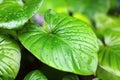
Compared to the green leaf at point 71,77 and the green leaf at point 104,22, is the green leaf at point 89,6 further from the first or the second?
the green leaf at point 71,77

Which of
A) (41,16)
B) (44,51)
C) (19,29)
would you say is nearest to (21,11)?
(19,29)

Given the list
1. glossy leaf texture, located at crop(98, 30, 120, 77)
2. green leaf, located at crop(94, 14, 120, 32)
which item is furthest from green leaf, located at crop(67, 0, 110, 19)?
glossy leaf texture, located at crop(98, 30, 120, 77)

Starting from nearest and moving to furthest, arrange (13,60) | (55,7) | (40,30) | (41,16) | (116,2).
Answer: (13,60), (40,30), (41,16), (55,7), (116,2)

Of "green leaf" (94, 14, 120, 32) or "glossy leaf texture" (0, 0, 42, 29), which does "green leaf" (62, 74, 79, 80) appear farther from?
"green leaf" (94, 14, 120, 32)

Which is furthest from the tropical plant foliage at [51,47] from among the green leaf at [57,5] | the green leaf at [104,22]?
the green leaf at [57,5]

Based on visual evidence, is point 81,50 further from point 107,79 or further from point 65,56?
point 107,79

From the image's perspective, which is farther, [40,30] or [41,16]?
[41,16]

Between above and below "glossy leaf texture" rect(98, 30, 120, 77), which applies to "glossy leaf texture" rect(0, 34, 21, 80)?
above
